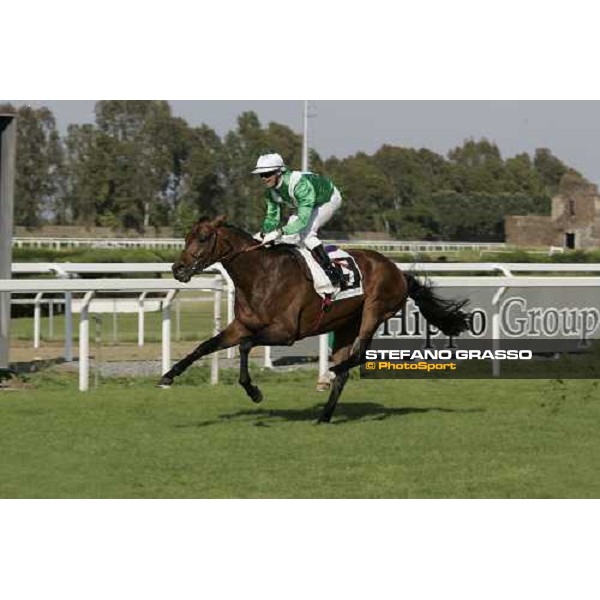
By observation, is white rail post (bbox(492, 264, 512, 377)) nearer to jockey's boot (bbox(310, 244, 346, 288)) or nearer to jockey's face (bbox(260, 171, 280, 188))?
jockey's boot (bbox(310, 244, 346, 288))

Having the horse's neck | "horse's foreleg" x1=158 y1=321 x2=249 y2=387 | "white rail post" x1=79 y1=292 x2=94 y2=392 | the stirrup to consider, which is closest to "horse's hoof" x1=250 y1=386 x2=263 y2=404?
"horse's foreleg" x1=158 y1=321 x2=249 y2=387

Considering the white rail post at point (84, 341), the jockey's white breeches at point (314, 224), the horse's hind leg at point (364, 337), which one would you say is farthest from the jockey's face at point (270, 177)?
the white rail post at point (84, 341)

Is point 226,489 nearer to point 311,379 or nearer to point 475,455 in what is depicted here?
point 475,455

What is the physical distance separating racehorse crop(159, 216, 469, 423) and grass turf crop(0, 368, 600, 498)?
1.26 ft

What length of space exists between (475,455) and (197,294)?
21.0m

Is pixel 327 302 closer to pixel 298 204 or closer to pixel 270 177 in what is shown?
pixel 298 204

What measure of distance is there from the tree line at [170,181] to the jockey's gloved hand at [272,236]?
3231 centimetres

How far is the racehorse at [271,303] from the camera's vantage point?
25.7 feet

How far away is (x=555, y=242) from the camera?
146 feet

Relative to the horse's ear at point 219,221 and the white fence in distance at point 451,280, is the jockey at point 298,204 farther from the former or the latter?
the white fence in distance at point 451,280

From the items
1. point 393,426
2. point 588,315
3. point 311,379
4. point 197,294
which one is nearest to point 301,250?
point 393,426

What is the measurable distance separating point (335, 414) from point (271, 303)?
37.7 inches

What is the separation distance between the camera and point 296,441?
723 centimetres

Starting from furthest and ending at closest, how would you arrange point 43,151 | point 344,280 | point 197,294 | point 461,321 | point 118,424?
point 43,151 → point 197,294 → point 461,321 → point 344,280 → point 118,424
